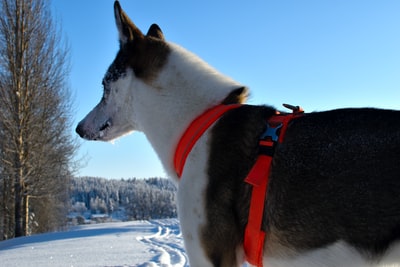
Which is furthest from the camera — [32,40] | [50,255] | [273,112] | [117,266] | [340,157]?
[32,40]

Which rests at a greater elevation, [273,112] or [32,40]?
[32,40]

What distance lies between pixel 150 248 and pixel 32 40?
1193cm

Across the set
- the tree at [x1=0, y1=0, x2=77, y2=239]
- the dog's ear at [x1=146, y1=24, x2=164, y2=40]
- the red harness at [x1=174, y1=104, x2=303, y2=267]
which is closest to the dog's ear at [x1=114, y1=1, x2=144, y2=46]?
the dog's ear at [x1=146, y1=24, x2=164, y2=40]

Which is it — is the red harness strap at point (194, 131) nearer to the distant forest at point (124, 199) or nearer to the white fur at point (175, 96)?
the white fur at point (175, 96)

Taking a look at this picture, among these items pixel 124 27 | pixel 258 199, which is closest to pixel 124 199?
pixel 124 27

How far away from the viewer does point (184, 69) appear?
284cm

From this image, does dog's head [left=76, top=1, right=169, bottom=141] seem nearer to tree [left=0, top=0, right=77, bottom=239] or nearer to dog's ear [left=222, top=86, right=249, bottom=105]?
dog's ear [left=222, top=86, right=249, bottom=105]

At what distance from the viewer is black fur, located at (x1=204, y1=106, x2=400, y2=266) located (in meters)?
1.89

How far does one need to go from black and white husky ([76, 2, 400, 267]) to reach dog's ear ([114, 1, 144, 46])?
0.55 metres

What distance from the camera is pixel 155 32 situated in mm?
3439

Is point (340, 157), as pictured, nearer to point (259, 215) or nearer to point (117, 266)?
point (259, 215)

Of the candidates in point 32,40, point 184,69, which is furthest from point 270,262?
point 32,40

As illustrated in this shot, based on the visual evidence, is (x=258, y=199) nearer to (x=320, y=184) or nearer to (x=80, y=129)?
(x=320, y=184)

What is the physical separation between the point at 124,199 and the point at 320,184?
127 m
